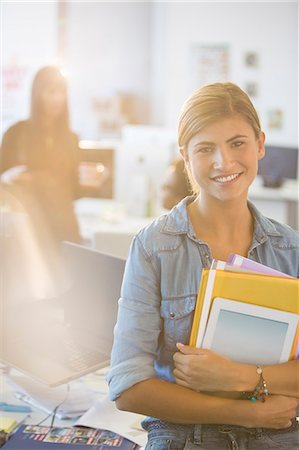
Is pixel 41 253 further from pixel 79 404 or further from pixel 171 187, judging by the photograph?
pixel 79 404

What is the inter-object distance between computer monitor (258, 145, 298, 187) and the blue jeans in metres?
3.80

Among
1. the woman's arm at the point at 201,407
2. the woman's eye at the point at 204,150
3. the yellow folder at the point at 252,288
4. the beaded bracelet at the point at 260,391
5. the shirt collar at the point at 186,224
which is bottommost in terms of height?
the woman's arm at the point at 201,407

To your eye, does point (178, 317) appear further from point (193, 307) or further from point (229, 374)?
point (229, 374)

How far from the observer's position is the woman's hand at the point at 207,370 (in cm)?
112

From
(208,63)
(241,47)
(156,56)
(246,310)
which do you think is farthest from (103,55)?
(246,310)

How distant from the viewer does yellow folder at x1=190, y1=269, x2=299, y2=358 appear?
3.59 feet

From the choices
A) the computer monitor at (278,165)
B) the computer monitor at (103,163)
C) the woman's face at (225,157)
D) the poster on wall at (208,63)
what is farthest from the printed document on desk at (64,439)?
the poster on wall at (208,63)

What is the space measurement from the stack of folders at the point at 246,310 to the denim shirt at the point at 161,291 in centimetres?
9

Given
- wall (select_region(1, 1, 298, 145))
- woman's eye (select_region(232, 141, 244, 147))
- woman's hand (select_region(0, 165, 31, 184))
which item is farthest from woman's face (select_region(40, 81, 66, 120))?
wall (select_region(1, 1, 298, 145))

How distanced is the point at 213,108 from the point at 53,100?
199 centimetres

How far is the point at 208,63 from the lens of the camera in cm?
619

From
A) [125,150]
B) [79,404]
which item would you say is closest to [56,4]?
[125,150]

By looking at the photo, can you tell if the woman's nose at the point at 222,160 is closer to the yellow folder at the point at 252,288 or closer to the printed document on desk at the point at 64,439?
the yellow folder at the point at 252,288

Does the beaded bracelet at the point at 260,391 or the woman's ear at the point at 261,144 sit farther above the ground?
the woman's ear at the point at 261,144
